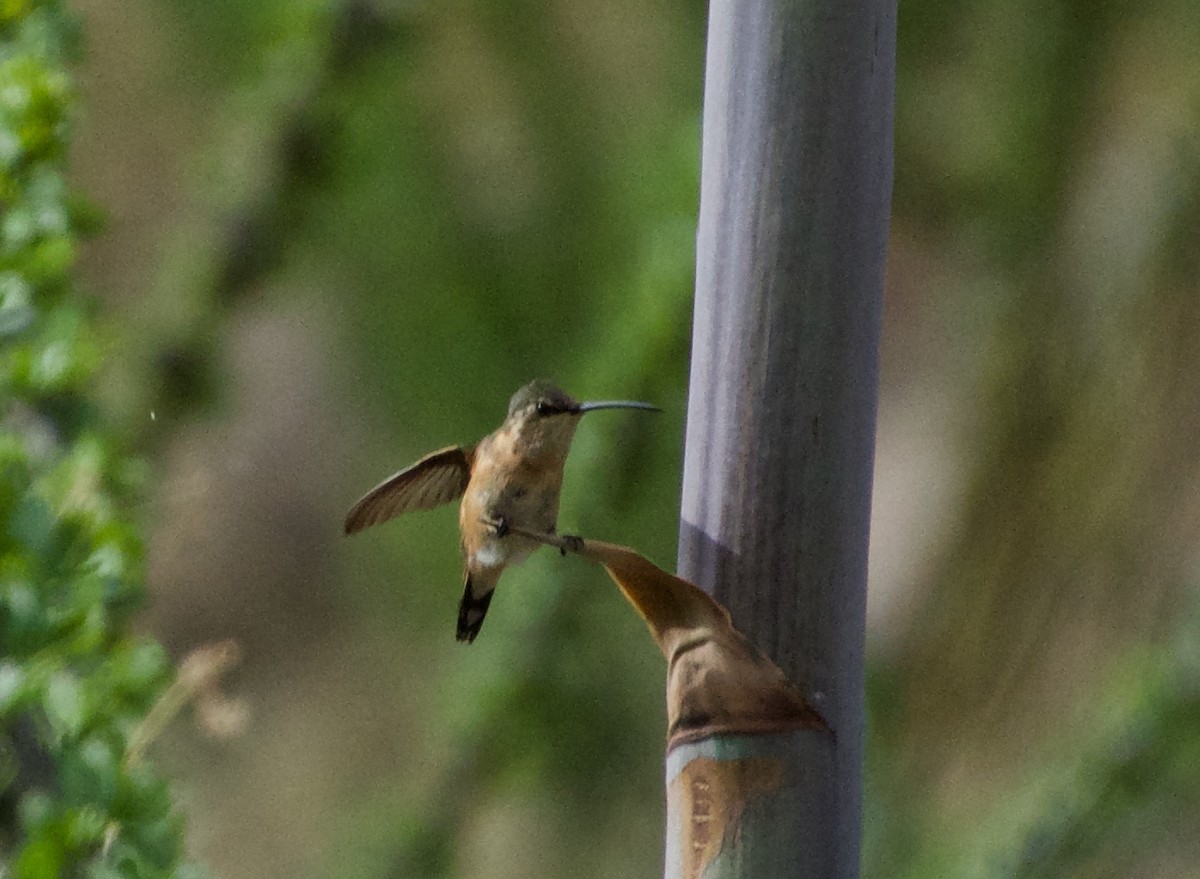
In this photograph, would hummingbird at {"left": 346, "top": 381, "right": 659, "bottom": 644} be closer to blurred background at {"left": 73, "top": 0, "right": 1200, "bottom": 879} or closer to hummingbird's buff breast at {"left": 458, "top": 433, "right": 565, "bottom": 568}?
hummingbird's buff breast at {"left": 458, "top": 433, "right": 565, "bottom": 568}

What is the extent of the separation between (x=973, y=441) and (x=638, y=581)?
5.44 feet

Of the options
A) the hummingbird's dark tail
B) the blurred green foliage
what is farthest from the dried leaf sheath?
the hummingbird's dark tail

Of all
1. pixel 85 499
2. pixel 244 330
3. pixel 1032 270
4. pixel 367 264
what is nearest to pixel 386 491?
Result: pixel 85 499

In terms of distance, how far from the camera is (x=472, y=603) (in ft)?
2.94

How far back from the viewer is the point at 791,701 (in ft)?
1.25

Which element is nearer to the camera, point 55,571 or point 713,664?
point 713,664

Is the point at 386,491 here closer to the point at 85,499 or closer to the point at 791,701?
the point at 85,499

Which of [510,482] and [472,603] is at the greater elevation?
[510,482]

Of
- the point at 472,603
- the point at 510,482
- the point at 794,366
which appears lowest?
the point at 472,603

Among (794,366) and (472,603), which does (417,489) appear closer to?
(472,603)

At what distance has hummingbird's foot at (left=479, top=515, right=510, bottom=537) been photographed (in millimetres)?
742

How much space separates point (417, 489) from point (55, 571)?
1.01ft

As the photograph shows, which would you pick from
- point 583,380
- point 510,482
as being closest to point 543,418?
point 510,482

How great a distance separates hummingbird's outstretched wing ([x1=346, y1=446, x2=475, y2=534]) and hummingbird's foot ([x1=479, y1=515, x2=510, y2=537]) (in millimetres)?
40
